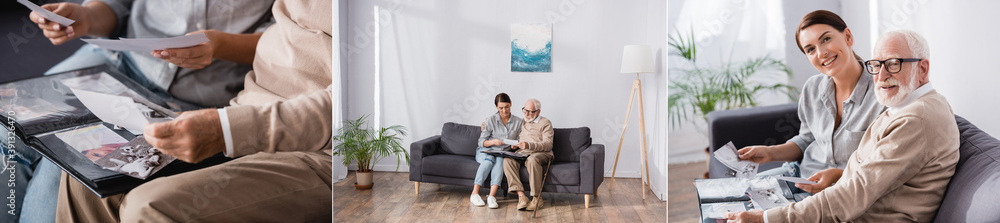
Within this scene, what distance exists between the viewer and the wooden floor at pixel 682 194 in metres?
2.56

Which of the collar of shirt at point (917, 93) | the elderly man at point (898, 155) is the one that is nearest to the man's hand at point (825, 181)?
the elderly man at point (898, 155)

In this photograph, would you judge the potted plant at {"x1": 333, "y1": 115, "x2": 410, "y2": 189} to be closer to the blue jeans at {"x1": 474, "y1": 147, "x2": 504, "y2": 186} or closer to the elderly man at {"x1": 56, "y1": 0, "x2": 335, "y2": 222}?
the blue jeans at {"x1": 474, "y1": 147, "x2": 504, "y2": 186}

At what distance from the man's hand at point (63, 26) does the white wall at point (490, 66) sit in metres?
2.33

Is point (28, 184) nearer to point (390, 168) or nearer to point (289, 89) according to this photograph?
point (289, 89)

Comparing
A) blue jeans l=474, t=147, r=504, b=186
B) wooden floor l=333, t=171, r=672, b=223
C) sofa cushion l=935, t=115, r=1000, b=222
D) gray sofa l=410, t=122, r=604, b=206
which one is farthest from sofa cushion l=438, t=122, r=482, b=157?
sofa cushion l=935, t=115, r=1000, b=222

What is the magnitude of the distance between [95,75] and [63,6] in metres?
0.25

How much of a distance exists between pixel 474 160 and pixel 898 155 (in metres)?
2.58

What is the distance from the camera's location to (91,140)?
5.29 ft

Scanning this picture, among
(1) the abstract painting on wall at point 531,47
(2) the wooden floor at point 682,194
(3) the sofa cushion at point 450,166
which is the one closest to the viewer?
(2) the wooden floor at point 682,194

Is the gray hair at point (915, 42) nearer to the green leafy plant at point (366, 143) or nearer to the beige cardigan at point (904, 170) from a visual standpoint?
the beige cardigan at point (904, 170)

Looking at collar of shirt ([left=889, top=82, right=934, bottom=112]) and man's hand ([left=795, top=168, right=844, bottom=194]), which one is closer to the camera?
collar of shirt ([left=889, top=82, right=934, bottom=112])

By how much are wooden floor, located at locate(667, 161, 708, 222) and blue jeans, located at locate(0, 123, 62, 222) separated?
7.81ft

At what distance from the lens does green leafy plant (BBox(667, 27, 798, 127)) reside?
228 cm

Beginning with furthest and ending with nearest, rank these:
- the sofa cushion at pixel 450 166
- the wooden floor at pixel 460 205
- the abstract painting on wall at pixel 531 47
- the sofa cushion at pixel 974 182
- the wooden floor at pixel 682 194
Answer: the abstract painting on wall at pixel 531 47 < the sofa cushion at pixel 450 166 < the wooden floor at pixel 460 205 < the wooden floor at pixel 682 194 < the sofa cushion at pixel 974 182
